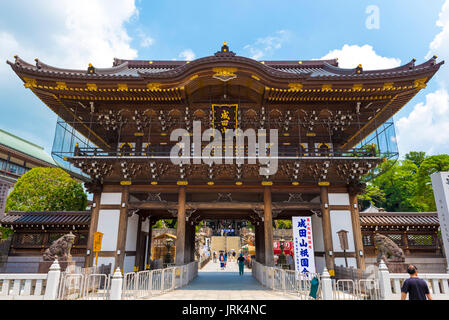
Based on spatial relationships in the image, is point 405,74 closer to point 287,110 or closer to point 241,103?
point 287,110

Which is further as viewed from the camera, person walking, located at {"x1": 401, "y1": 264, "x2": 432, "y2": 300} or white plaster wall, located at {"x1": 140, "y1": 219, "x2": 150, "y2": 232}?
white plaster wall, located at {"x1": 140, "y1": 219, "x2": 150, "y2": 232}

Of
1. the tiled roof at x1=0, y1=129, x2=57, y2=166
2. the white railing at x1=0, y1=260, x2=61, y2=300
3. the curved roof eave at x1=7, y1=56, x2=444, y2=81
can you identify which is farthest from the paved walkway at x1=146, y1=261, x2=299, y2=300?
the tiled roof at x1=0, y1=129, x2=57, y2=166

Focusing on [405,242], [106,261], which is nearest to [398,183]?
[405,242]

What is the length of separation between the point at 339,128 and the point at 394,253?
251 inches

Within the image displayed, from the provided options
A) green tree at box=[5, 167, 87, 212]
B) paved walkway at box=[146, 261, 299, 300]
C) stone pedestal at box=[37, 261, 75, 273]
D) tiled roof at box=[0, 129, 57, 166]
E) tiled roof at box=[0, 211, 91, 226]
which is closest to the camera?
paved walkway at box=[146, 261, 299, 300]

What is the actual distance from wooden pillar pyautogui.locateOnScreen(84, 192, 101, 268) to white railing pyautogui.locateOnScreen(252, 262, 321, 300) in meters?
8.32

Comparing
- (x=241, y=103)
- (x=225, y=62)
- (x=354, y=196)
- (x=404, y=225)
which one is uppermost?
(x=225, y=62)

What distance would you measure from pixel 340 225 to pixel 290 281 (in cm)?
457

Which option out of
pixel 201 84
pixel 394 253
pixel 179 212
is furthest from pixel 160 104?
pixel 394 253

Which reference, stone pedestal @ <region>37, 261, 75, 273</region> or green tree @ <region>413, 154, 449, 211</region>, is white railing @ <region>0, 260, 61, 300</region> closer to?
stone pedestal @ <region>37, 261, 75, 273</region>

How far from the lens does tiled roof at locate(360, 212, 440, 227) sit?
14.5 metres

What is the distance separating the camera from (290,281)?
10.0m

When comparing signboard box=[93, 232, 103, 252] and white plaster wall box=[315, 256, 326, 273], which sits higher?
signboard box=[93, 232, 103, 252]

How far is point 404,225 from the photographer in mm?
14625
